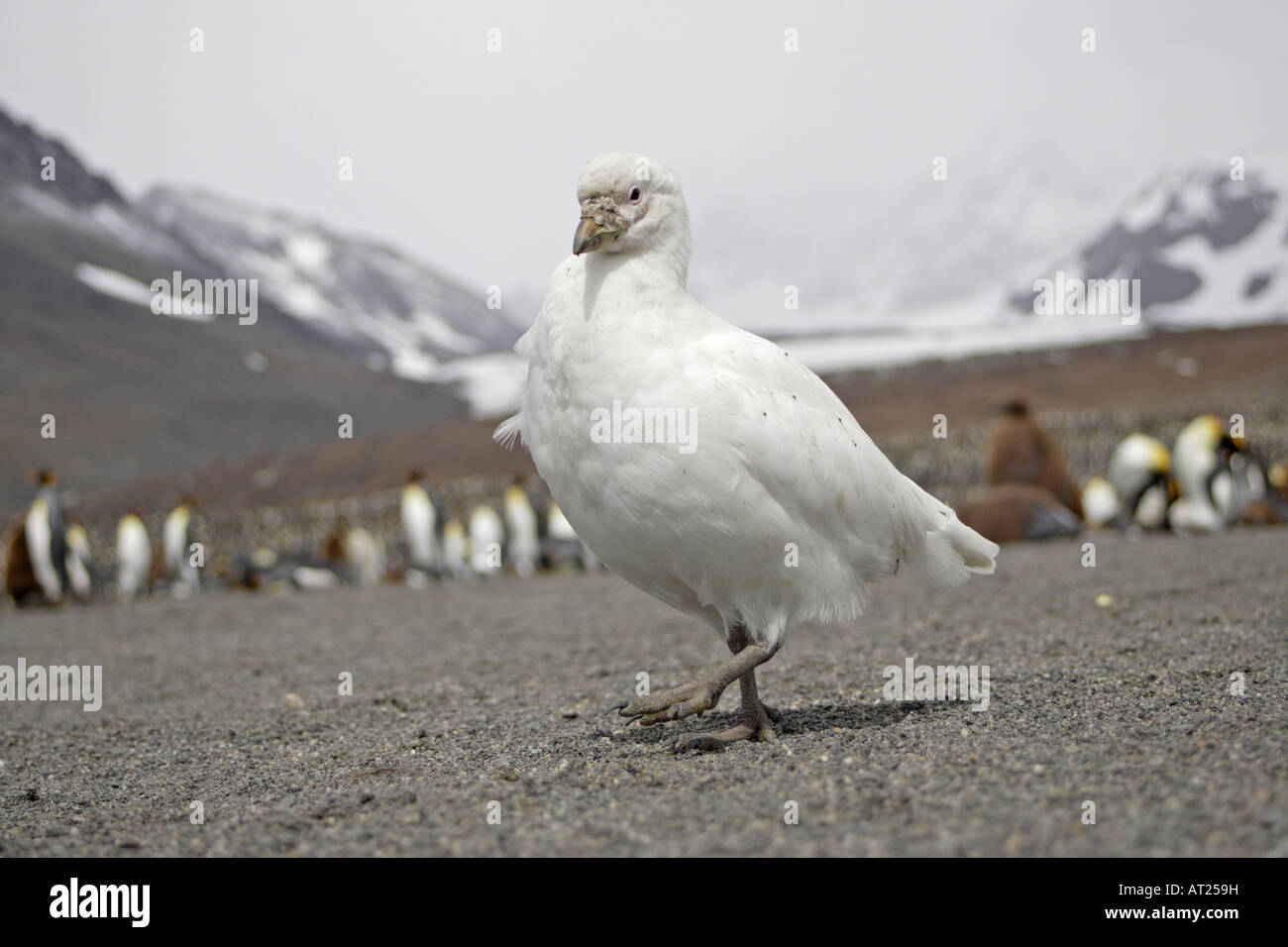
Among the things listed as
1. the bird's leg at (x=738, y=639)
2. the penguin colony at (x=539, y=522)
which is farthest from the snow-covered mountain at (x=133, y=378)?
the bird's leg at (x=738, y=639)

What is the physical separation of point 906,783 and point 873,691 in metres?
2.37

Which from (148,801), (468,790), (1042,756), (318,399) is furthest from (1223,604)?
(318,399)

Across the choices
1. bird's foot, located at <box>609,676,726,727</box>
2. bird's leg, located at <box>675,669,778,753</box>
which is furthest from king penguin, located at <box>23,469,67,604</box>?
bird's leg, located at <box>675,669,778,753</box>

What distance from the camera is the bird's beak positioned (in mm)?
4809

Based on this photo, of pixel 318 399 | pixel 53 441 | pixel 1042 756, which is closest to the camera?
pixel 1042 756

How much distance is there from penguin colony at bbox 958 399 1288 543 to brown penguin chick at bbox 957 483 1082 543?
0.06ft

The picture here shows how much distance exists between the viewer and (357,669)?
9711mm

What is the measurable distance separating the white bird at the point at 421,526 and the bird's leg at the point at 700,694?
23068 mm

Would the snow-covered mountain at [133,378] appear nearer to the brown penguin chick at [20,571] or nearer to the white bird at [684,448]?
the brown penguin chick at [20,571]

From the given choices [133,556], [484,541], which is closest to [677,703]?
[484,541]

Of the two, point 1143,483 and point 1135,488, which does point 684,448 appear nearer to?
point 1143,483

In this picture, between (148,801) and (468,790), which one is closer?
(468,790)
